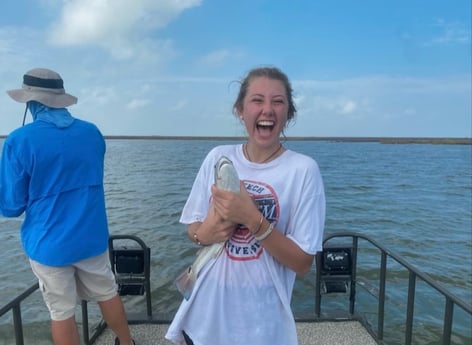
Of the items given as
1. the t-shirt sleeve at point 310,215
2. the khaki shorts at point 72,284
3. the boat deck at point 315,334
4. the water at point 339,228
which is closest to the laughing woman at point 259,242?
the t-shirt sleeve at point 310,215

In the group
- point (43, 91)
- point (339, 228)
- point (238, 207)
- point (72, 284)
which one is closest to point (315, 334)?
point (72, 284)

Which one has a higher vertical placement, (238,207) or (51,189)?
(238,207)

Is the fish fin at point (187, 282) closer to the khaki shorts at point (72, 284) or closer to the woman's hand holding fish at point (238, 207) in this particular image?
the woman's hand holding fish at point (238, 207)

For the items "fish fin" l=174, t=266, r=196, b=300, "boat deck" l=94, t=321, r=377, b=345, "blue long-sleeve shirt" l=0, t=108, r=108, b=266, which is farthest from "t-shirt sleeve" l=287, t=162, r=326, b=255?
"boat deck" l=94, t=321, r=377, b=345

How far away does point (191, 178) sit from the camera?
25438 mm

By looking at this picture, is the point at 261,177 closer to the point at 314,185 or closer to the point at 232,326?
the point at 314,185

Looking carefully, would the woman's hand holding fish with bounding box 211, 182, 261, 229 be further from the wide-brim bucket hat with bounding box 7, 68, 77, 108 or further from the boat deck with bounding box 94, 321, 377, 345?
the boat deck with bounding box 94, 321, 377, 345

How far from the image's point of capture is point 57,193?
2688 mm

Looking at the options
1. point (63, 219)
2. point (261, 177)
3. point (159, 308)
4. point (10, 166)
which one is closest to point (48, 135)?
point (10, 166)

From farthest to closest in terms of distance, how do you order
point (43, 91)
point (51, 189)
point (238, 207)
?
point (43, 91)
point (51, 189)
point (238, 207)

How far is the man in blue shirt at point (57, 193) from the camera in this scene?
2598mm

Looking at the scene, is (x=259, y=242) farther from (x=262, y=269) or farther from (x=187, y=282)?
(x=187, y=282)

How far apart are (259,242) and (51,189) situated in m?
1.76

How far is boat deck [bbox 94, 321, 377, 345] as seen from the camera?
3.74 m
